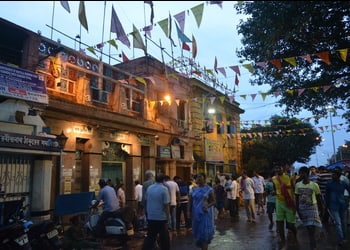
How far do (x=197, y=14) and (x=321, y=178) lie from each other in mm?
7630

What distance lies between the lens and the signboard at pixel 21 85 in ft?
30.5

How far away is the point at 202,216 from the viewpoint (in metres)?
6.48

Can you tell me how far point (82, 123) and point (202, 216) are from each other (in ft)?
26.1

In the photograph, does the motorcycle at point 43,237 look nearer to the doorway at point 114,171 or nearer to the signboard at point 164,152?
the doorway at point 114,171

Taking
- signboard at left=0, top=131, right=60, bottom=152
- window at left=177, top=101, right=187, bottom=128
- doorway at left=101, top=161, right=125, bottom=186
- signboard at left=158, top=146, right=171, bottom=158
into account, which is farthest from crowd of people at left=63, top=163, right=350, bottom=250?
window at left=177, top=101, right=187, bottom=128

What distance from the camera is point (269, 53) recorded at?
1059 cm

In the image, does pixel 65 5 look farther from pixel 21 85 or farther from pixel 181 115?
pixel 181 115

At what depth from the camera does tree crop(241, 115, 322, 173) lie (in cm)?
3609

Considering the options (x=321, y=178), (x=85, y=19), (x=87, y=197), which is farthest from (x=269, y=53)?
(x=87, y=197)

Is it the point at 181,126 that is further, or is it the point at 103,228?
the point at 181,126

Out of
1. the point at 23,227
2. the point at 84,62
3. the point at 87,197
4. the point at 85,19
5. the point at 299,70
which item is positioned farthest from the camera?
the point at 84,62

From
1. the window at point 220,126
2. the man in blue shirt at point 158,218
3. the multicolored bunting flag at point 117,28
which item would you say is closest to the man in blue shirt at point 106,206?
the man in blue shirt at point 158,218

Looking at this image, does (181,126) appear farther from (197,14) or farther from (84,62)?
(197,14)

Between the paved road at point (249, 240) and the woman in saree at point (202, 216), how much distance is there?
1451mm
